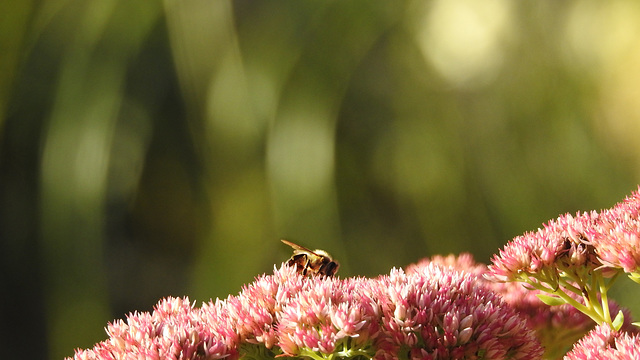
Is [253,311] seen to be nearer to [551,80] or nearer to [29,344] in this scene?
[29,344]

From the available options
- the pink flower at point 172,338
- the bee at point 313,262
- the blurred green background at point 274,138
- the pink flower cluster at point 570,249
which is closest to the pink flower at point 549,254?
the pink flower cluster at point 570,249

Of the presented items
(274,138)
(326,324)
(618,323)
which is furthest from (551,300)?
(274,138)

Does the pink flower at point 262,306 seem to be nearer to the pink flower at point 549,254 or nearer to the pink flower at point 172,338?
the pink flower at point 172,338

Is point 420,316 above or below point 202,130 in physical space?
below

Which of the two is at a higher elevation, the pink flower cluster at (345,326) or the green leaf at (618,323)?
the pink flower cluster at (345,326)

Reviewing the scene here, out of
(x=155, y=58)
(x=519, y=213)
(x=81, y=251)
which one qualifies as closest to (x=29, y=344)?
(x=81, y=251)

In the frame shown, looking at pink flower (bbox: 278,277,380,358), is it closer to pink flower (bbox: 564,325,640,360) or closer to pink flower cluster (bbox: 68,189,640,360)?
pink flower cluster (bbox: 68,189,640,360)
